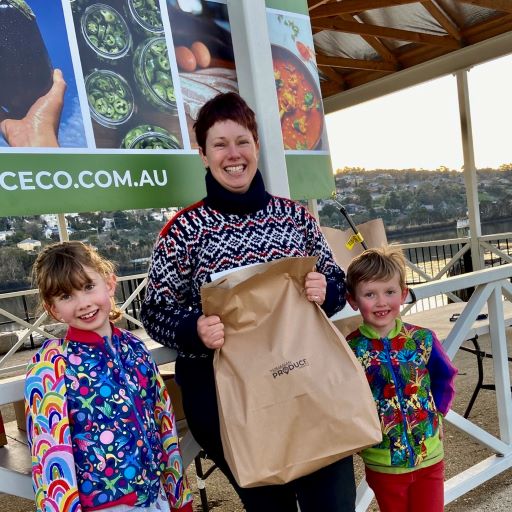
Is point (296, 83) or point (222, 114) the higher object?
point (296, 83)

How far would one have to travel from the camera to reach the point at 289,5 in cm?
229

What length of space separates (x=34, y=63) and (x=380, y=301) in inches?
49.5

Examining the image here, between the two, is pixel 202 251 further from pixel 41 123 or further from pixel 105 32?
pixel 105 32

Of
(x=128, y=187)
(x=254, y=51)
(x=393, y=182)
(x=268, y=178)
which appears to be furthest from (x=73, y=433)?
(x=393, y=182)

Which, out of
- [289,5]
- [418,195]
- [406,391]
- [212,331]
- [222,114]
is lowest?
[406,391]

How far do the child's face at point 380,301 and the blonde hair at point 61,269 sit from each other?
823mm

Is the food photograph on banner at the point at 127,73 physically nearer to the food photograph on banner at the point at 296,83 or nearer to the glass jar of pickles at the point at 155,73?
the glass jar of pickles at the point at 155,73

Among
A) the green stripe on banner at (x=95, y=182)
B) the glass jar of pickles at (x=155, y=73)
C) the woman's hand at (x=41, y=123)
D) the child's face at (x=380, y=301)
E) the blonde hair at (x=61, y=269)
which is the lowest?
the child's face at (x=380, y=301)

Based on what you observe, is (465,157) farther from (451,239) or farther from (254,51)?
(254,51)

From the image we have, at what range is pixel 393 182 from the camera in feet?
22.6

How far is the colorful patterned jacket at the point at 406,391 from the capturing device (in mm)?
1711

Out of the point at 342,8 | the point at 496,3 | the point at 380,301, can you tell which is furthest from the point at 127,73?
the point at 496,3

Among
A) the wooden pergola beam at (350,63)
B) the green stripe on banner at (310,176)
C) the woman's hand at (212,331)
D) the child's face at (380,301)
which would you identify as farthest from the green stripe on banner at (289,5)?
the wooden pergola beam at (350,63)

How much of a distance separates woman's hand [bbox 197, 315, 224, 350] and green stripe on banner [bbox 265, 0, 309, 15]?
4.70 feet
